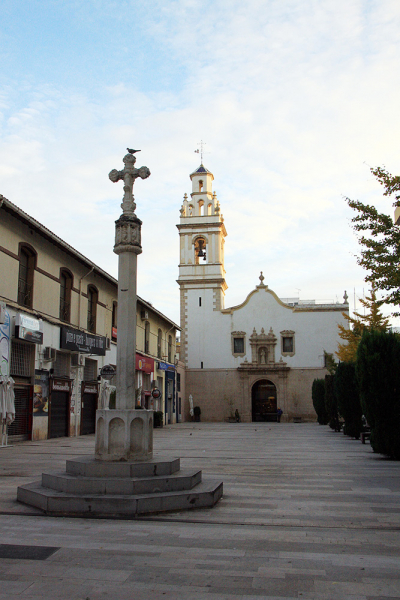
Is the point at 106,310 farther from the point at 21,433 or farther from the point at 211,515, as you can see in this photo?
the point at 211,515

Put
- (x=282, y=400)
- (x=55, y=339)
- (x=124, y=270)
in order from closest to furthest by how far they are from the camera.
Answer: (x=124, y=270), (x=55, y=339), (x=282, y=400)

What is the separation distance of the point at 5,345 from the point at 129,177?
10.5 metres

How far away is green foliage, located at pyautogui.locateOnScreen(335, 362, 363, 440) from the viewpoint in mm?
19906

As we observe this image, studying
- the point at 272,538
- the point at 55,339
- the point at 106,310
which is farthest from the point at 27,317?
the point at 272,538

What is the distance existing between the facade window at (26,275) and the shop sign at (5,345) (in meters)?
1.78

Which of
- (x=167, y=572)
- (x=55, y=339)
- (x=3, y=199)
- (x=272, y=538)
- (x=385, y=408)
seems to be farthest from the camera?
(x=55, y=339)

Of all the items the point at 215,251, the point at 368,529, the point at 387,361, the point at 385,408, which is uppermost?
Result: the point at 215,251

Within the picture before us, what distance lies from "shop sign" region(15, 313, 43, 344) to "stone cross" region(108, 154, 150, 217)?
34.0ft

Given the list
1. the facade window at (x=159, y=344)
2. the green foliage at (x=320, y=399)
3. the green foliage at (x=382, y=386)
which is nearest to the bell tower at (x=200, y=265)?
the facade window at (x=159, y=344)

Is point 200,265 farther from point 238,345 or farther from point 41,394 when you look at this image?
point 41,394

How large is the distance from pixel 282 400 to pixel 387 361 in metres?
31.0

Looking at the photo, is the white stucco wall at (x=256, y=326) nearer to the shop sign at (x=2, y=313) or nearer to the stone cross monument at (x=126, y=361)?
the shop sign at (x=2, y=313)

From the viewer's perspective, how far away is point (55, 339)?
2177cm

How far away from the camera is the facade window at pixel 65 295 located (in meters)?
23.1
